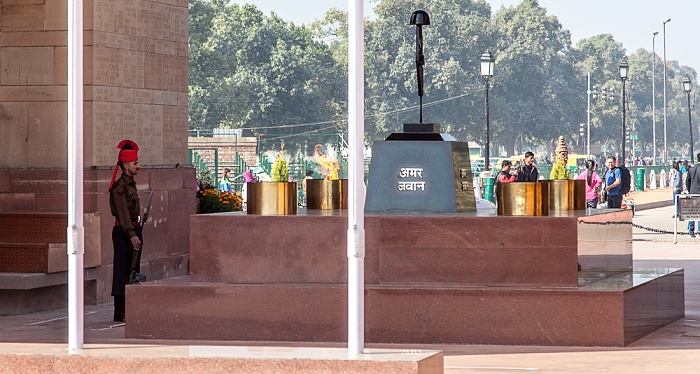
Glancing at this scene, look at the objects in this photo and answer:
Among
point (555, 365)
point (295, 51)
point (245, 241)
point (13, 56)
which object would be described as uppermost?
point (295, 51)

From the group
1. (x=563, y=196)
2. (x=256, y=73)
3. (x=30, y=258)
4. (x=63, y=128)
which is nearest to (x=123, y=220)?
(x=30, y=258)

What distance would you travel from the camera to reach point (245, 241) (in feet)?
37.5

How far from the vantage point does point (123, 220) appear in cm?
1270

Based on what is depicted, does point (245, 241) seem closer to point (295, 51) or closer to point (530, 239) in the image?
point (530, 239)

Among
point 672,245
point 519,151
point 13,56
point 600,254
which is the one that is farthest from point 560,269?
point 519,151

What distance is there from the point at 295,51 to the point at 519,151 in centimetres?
4401

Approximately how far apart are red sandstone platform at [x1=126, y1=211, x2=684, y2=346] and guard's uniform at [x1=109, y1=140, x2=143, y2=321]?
1372 millimetres

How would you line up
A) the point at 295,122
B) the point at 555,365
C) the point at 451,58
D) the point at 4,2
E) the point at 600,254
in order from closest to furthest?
the point at 555,365 < the point at 600,254 < the point at 4,2 < the point at 295,122 < the point at 451,58

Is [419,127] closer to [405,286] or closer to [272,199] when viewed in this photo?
[272,199]

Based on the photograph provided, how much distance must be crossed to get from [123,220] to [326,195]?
1984 millimetres

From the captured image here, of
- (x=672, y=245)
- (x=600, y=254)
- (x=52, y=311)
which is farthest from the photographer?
(x=672, y=245)

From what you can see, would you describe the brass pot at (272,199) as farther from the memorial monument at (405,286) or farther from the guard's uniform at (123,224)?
the guard's uniform at (123,224)

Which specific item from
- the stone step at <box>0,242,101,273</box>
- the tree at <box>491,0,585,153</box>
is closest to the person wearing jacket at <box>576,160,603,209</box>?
the stone step at <box>0,242,101,273</box>

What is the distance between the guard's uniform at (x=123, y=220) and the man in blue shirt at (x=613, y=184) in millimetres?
14680
